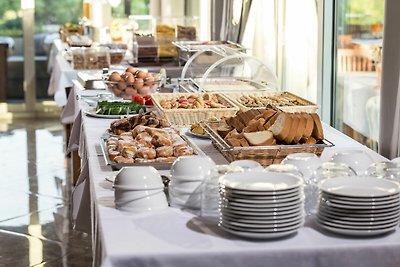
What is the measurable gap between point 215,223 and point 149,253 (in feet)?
0.87

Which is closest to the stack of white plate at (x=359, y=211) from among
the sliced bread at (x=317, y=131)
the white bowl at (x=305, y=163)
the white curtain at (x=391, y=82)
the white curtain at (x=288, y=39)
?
the white bowl at (x=305, y=163)

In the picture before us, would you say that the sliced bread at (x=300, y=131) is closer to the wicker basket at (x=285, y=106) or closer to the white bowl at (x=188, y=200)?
the white bowl at (x=188, y=200)

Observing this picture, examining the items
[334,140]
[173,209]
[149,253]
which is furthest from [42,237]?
[149,253]

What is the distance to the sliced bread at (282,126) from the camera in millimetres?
2559

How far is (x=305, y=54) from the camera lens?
203 inches

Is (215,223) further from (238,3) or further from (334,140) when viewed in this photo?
(238,3)

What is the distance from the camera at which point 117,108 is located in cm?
358

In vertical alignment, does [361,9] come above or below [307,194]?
above

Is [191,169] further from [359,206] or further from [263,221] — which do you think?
[359,206]

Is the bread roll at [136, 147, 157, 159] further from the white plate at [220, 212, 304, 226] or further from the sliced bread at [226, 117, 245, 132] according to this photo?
the white plate at [220, 212, 304, 226]

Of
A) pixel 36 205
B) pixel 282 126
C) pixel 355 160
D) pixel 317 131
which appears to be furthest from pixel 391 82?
pixel 36 205

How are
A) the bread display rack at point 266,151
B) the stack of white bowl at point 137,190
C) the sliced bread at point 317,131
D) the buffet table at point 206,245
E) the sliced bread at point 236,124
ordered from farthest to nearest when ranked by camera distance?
the sliced bread at point 236,124, the sliced bread at point 317,131, the bread display rack at point 266,151, the stack of white bowl at point 137,190, the buffet table at point 206,245

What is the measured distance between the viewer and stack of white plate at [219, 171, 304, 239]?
1807 mm

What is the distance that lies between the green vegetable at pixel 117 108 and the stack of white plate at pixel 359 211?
1.79 metres
